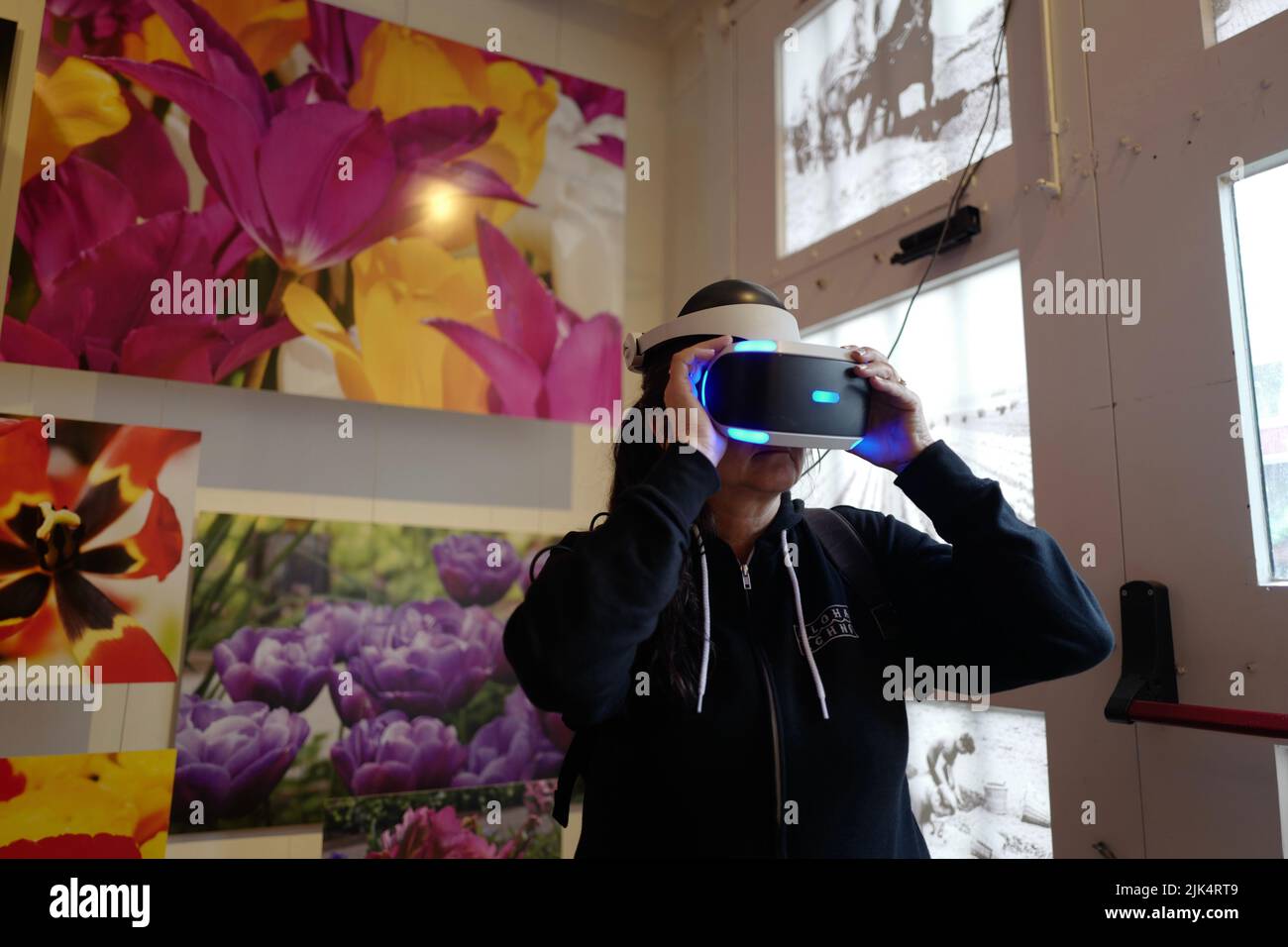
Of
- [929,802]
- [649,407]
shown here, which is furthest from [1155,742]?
[649,407]

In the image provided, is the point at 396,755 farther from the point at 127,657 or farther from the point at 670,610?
the point at 670,610

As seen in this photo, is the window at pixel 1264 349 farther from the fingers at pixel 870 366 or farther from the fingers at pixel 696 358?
the fingers at pixel 696 358

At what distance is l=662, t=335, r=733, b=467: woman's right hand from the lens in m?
0.77

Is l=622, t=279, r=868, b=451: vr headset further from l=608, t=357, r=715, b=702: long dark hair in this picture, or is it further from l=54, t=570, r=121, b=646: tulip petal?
l=54, t=570, r=121, b=646: tulip petal

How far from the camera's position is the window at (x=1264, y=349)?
1.00m

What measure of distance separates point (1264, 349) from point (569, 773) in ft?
3.18

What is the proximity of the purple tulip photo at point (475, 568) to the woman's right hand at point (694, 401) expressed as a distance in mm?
1172

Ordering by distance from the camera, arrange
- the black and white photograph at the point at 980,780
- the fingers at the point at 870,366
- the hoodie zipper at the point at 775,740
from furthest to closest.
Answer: the black and white photograph at the point at 980,780
the fingers at the point at 870,366
the hoodie zipper at the point at 775,740

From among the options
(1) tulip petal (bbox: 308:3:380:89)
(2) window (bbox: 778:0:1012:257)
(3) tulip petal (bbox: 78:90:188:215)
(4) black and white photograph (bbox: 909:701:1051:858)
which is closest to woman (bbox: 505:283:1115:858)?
(4) black and white photograph (bbox: 909:701:1051:858)

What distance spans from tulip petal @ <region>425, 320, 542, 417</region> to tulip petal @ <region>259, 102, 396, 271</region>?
28 cm

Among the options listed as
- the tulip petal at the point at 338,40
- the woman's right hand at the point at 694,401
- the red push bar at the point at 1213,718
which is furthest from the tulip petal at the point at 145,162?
the red push bar at the point at 1213,718

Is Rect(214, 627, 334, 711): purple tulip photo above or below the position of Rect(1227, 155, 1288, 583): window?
below

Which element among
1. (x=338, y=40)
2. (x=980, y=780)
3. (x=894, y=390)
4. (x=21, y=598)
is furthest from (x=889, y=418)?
(x=338, y=40)
